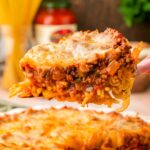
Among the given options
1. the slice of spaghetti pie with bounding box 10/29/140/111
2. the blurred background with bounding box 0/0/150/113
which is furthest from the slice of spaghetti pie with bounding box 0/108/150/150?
the blurred background with bounding box 0/0/150/113

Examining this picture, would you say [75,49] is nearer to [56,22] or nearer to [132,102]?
[132,102]

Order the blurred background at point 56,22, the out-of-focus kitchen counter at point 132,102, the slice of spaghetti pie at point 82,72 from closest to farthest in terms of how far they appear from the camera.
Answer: the slice of spaghetti pie at point 82,72, the out-of-focus kitchen counter at point 132,102, the blurred background at point 56,22

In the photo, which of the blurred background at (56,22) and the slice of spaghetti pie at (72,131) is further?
the blurred background at (56,22)

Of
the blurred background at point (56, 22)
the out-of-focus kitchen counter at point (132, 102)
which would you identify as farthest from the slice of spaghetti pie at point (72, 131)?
the blurred background at point (56, 22)

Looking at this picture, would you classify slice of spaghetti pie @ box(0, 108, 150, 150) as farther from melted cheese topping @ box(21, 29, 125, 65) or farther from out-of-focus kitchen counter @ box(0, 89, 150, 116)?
out-of-focus kitchen counter @ box(0, 89, 150, 116)

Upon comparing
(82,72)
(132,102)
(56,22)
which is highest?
(82,72)

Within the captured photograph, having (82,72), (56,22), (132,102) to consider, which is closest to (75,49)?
(82,72)

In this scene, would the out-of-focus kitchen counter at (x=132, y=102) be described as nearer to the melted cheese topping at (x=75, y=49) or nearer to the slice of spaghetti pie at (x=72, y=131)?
the slice of spaghetti pie at (x=72, y=131)
